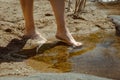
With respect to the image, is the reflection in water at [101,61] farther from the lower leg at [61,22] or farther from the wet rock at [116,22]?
the wet rock at [116,22]

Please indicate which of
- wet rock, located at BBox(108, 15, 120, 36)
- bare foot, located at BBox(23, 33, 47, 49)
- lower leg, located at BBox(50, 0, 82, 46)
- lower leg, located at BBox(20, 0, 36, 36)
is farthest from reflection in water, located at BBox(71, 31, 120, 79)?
lower leg, located at BBox(20, 0, 36, 36)

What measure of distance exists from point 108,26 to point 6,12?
1393mm

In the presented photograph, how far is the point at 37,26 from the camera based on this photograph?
4746 mm

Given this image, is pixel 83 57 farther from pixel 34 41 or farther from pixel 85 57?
pixel 34 41

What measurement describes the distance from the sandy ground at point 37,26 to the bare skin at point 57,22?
0.53 ft

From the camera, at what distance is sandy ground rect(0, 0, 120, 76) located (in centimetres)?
334

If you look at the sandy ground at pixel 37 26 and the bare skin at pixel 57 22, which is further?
the bare skin at pixel 57 22

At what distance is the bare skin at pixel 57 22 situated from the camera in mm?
3826

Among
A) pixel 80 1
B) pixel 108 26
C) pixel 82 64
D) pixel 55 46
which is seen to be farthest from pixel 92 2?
pixel 82 64

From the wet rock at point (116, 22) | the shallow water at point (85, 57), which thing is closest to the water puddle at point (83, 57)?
the shallow water at point (85, 57)

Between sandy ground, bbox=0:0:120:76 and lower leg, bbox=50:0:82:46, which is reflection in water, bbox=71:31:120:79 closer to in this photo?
sandy ground, bbox=0:0:120:76

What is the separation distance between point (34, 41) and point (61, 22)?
37cm

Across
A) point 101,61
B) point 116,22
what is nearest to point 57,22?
point 101,61

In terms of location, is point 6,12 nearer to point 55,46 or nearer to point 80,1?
point 80,1
